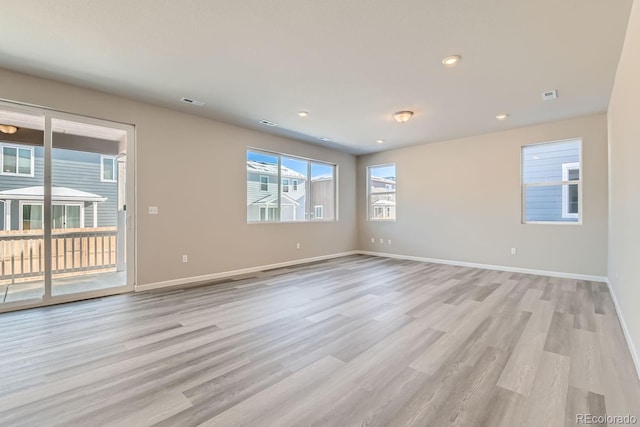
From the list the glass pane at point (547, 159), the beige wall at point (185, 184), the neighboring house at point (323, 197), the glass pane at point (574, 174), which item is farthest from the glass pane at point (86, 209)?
the glass pane at point (574, 174)

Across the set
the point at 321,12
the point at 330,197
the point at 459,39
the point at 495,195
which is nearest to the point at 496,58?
the point at 459,39

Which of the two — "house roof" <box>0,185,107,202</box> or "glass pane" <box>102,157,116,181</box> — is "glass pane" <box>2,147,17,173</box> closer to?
"house roof" <box>0,185,107,202</box>

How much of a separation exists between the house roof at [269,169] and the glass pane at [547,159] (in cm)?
452

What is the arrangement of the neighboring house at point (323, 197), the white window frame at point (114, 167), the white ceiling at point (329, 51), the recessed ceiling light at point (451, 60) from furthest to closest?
the neighboring house at point (323, 197) < the white window frame at point (114, 167) < the recessed ceiling light at point (451, 60) < the white ceiling at point (329, 51)

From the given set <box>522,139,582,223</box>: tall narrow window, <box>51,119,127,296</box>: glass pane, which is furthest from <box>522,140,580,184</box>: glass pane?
<box>51,119,127,296</box>: glass pane

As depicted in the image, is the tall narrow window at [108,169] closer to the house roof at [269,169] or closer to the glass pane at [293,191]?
the house roof at [269,169]

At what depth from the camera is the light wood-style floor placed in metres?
Answer: 1.61

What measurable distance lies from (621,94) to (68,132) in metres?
6.57

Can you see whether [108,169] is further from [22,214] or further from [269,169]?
[269,169]

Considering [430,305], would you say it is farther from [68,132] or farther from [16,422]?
[68,132]

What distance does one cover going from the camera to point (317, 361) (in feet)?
7.09

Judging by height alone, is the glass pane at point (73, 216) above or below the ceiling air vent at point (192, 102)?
below

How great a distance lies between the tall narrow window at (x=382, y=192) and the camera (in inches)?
288

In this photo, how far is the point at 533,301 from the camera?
3631 millimetres
